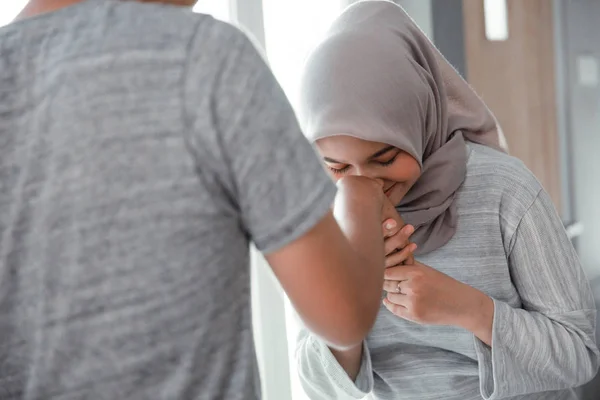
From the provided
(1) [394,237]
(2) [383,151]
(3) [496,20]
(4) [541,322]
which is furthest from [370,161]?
(3) [496,20]

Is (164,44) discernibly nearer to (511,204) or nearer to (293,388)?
(511,204)

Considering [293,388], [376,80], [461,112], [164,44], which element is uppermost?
[164,44]

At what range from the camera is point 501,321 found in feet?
3.99

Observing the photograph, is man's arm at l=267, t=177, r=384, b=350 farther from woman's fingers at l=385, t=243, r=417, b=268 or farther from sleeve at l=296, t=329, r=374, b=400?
sleeve at l=296, t=329, r=374, b=400

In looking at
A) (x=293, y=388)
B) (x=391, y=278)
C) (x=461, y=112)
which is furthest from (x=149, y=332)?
(x=293, y=388)

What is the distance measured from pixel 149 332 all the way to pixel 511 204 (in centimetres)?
79

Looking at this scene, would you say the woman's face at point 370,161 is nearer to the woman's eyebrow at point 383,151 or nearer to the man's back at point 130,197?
the woman's eyebrow at point 383,151

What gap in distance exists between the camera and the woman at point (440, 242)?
1.21 meters

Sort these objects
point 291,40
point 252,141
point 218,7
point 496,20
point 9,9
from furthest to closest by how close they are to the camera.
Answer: point 496,20, point 291,40, point 218,7, point 9,9, point 252,141

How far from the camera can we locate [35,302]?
0.65 meters

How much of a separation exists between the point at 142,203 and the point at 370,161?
646mm

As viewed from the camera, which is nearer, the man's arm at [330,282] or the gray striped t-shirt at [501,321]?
the man's arm at [330,282]

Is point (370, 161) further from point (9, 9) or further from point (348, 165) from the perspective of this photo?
point (9, 9)

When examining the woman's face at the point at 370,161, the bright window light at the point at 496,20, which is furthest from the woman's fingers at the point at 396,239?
the bright window light at the point at 496,20
